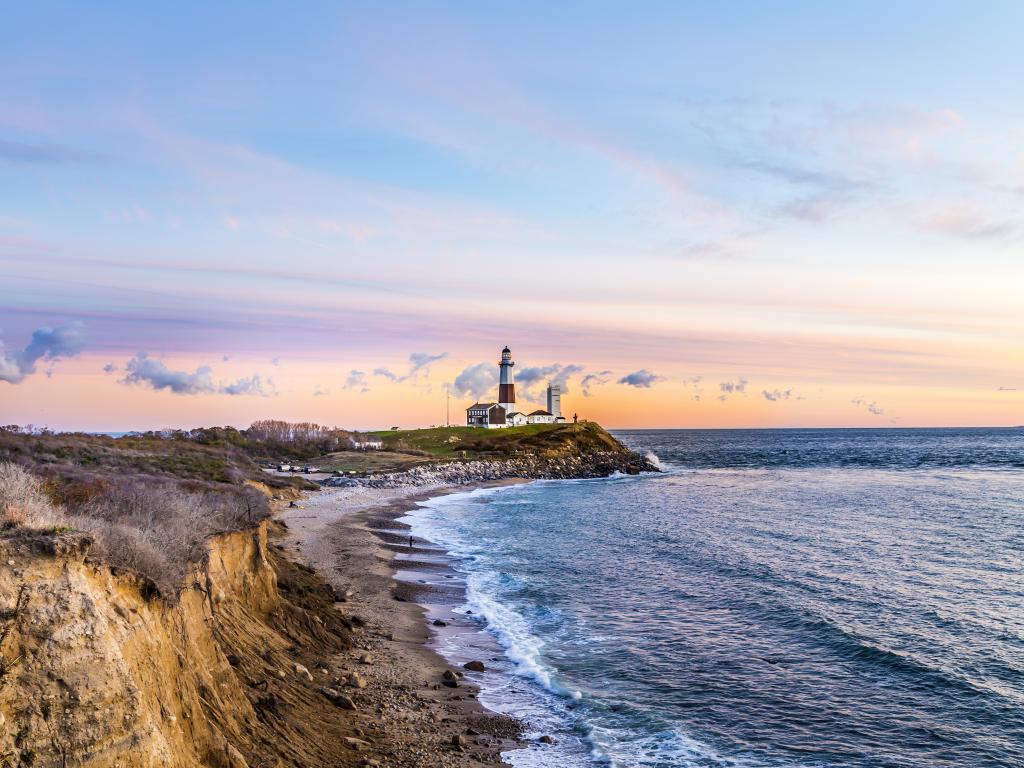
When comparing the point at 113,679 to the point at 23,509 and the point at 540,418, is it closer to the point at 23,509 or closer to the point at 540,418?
the point at 23,509

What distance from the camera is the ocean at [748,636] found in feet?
48.1

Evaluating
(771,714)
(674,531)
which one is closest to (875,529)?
(674,531)

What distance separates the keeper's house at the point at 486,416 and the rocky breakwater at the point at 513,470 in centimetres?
3296

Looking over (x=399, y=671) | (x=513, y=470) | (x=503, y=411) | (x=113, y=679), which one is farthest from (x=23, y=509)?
(x=503, y=411)

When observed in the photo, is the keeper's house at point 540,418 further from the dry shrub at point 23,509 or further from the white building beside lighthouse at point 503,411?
the dry shrub at point 23,509

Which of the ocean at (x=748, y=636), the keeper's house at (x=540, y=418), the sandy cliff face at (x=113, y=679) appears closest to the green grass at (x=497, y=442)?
the keeper's house at (x=540, y=418)

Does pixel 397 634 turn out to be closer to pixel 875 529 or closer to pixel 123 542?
pixel 123 542

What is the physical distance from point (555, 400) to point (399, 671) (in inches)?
5657

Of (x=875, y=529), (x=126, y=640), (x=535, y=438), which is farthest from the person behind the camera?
(x=535, y=438)

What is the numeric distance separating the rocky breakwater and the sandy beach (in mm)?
31410

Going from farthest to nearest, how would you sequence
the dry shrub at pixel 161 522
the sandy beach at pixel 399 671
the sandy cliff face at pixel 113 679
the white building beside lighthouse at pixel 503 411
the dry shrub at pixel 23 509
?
the white building beside lighthouse at pixel 503 411 < the sandy beach at pixel 399 671 < the dry shrub at pixel 161 522 < the dry shrub at pixel 23 509 < the sandy cliff face at pixel 113 679

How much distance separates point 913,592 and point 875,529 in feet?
57.6

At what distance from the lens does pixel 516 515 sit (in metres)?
51.7

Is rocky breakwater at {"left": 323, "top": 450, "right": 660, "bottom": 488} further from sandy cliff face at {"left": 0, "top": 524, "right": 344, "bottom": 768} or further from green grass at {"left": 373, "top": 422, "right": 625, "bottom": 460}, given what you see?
sandy cliff face at {"left": 0, "top": 524, "right": 344, "bottom": 768}
